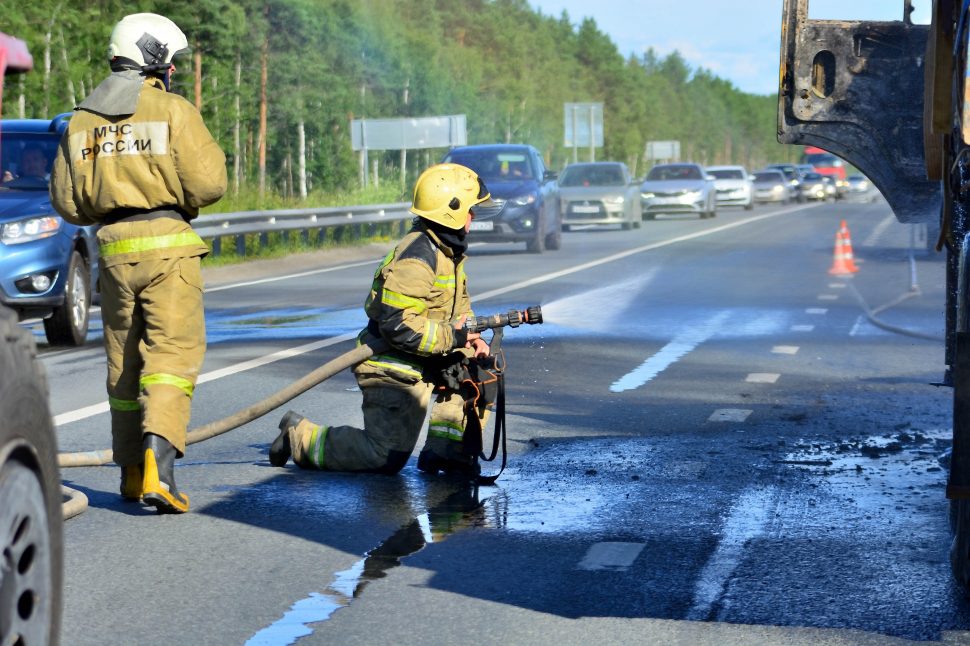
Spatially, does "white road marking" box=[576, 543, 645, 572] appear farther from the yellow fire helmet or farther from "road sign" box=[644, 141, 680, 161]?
"road sign" box=[644, 141, 680, 161]

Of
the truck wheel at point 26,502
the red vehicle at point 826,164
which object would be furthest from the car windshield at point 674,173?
the truck wheel at point 26,502

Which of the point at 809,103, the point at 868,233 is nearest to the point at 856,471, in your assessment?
the point at 809,103

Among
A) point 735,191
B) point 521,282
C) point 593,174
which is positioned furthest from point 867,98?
point 735,191

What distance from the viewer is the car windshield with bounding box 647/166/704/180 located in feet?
160

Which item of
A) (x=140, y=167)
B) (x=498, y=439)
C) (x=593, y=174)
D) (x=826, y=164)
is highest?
(x=140, y=167)

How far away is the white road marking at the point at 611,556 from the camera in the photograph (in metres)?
5.75

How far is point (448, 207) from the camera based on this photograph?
755 centimetres

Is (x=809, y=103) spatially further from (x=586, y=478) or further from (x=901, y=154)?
(x=586, y=478)

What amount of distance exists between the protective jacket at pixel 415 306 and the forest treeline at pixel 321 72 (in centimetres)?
4442

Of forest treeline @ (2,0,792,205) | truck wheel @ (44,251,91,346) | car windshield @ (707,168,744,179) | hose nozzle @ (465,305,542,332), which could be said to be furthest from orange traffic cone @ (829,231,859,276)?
car windshield @ (707,168,744,179)

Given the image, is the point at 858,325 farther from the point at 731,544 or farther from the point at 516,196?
the point at 516,196

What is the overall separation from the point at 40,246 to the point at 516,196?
1550cm

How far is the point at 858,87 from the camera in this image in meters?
8.09

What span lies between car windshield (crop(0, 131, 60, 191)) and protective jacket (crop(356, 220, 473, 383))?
7.02 metres
